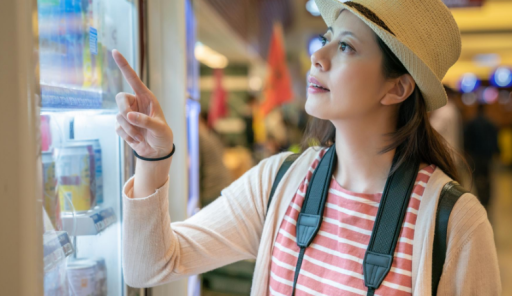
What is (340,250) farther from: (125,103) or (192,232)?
(125,103)

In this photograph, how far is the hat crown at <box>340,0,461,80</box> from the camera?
4.67 ft

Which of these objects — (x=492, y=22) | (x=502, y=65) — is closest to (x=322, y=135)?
(x=492, y=22)

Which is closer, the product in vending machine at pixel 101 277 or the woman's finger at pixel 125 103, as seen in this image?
the woman's finger at pixel 125 103

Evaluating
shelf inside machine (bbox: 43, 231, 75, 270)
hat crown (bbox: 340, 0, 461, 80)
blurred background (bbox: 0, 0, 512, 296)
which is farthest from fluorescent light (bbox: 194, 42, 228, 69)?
shelf inside machine (bbox: 43, 231, 75, 270)

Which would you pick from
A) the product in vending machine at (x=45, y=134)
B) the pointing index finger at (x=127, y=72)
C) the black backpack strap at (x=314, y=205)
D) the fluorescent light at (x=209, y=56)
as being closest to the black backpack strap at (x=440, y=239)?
the black backpack strap at (x=314, y=205)

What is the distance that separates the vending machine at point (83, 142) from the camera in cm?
133

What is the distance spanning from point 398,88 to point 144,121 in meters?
0.82

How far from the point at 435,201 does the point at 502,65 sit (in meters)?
19.9

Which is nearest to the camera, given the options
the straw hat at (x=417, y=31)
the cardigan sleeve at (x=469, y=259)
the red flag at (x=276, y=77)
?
the cardigan sleeve at (x=469, y=259)

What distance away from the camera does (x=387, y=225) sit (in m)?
1.39

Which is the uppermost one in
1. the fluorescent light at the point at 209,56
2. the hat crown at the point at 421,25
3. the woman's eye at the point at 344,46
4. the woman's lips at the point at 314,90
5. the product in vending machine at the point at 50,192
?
the fluorescent light at the point at 209,56

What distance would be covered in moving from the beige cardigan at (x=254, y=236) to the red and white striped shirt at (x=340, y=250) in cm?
3

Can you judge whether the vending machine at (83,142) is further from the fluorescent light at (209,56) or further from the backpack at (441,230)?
the fluorescent light at (209,56)

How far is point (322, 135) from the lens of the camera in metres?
1.78
